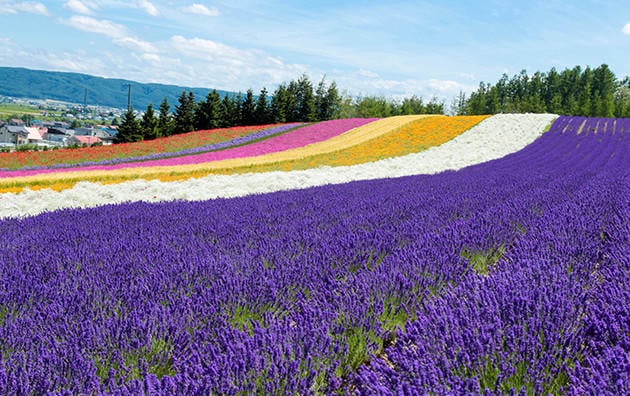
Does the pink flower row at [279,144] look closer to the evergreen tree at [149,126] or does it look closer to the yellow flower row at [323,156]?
the yellow flower row at [323,156]

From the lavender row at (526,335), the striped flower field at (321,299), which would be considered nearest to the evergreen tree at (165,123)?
the striped flower field at (321,299)

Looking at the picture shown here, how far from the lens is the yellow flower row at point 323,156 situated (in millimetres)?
13766

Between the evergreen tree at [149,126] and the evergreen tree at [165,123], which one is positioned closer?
the evergreen tree at [149,126]

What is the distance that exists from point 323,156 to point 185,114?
1070 inches

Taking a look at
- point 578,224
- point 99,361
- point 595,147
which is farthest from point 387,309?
point 595,147

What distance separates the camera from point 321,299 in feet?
8.86

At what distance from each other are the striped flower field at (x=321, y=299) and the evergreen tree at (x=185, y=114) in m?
40.6

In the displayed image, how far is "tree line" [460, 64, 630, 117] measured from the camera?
71375 mm

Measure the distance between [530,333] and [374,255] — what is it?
1.77 meters

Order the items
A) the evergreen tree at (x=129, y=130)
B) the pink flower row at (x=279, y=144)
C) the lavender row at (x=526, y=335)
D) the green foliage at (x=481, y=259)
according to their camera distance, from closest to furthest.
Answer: the lavender row at (x=526, y=335) → the green foliage at (x=481, y=259) → the pink flower row at (x=279, y=144) → the evergreen tree at (x=129, y=130)

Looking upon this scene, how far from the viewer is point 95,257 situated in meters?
3.66

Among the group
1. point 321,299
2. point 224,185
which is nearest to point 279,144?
point 224,185

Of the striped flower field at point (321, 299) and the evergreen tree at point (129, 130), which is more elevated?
the striped flower field at point (321, 299)

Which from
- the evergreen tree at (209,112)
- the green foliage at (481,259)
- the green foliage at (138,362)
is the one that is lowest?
the green foliage at (138,362)
